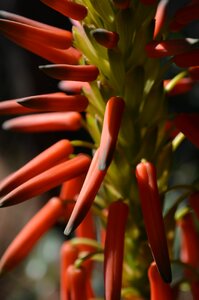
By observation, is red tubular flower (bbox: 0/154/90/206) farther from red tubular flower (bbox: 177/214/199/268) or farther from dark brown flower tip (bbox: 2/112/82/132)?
red tubular flower (bbox: 177/214/199/268)

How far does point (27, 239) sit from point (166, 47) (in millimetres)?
460

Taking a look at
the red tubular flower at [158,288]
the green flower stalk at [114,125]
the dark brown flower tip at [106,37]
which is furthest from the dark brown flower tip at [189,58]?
the red tubular flower at [158,288]

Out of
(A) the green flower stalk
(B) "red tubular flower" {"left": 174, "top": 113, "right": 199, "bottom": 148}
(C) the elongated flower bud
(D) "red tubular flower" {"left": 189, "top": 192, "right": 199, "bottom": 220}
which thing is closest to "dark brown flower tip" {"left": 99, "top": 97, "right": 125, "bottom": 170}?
(A) the green flower stalk

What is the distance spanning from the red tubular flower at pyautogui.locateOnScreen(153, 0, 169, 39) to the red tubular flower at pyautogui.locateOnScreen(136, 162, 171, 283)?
28 cm

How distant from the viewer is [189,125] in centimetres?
116

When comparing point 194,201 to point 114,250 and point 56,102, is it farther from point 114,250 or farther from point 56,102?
point 56,102

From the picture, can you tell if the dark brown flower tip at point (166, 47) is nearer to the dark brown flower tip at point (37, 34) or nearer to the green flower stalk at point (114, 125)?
the green flower stalk at point (114, 125)

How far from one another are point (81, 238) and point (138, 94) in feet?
1.25

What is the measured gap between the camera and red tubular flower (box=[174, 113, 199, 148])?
1.14m

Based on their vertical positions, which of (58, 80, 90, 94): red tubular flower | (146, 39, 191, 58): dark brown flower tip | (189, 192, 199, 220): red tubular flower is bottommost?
(189, 192, 199, 220): red tubular flower

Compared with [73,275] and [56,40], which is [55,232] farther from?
[56,40]

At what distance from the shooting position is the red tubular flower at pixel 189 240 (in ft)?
4.58

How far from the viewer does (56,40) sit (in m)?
1.17

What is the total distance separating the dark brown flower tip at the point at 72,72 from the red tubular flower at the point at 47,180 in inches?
6.0
